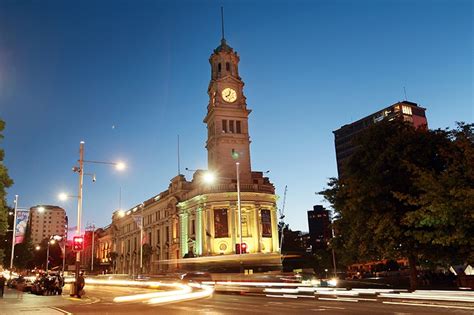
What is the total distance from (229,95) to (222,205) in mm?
21349

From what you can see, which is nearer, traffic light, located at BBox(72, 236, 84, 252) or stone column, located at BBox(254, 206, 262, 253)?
traffic light, located at BBox(72, 236, 84, 252)

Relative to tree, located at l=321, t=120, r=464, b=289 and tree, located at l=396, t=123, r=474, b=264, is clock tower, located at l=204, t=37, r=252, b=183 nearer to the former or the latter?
tree, located at l=321, t=120, r=464, b=289

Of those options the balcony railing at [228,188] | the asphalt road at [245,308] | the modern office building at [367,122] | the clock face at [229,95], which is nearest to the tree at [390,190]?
the asphalt road at [245,308]

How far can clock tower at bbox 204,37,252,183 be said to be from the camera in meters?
82.2

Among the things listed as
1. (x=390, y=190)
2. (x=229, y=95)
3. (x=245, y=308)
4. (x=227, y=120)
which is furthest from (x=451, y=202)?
(x=229, y=95)

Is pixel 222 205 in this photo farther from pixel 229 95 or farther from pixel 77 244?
pixel 77 244

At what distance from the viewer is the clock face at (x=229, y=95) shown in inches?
3327

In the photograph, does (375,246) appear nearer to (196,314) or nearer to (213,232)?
(196,314)

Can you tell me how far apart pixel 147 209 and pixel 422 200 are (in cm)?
8775

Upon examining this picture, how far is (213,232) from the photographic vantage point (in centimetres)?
7544

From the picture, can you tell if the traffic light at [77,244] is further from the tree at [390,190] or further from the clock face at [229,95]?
the clock face at [229,95]

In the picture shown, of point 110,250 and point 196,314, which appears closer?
point 196,314

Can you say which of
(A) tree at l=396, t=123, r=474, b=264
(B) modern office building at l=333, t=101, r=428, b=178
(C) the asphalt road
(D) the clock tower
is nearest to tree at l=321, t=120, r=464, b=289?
(A) tree at l=396, t=123, r=474, b=264

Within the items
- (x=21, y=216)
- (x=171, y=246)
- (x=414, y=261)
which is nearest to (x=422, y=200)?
(x=414, y=261)
